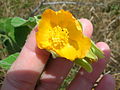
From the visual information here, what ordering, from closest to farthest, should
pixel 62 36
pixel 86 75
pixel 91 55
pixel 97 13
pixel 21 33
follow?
1. pixel 91 55
2. pixel 62 36
3. pixel 86 75
4. pixel 21 33
5. pixel 97 13

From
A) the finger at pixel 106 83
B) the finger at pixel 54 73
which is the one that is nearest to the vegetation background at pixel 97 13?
the finger at pixel 106 83

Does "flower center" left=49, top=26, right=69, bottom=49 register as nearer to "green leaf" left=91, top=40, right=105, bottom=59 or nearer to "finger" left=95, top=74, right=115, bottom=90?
"green leaf" left=91, top=40, right=105, bottom=59

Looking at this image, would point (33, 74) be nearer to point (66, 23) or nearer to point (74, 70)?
point (66, 23)

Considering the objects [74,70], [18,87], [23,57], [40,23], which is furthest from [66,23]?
[74,70]

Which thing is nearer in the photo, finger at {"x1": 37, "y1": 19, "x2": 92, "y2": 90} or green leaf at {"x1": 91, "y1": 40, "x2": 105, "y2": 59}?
green leaf at {"x1": 91, "y1": 40, "x2": 105, "y2": 59}

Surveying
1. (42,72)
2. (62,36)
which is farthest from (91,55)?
(42,72)

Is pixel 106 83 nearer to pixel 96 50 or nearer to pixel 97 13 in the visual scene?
pixel 96 50

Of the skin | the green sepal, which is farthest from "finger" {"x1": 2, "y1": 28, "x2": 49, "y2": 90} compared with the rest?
the green sepal
